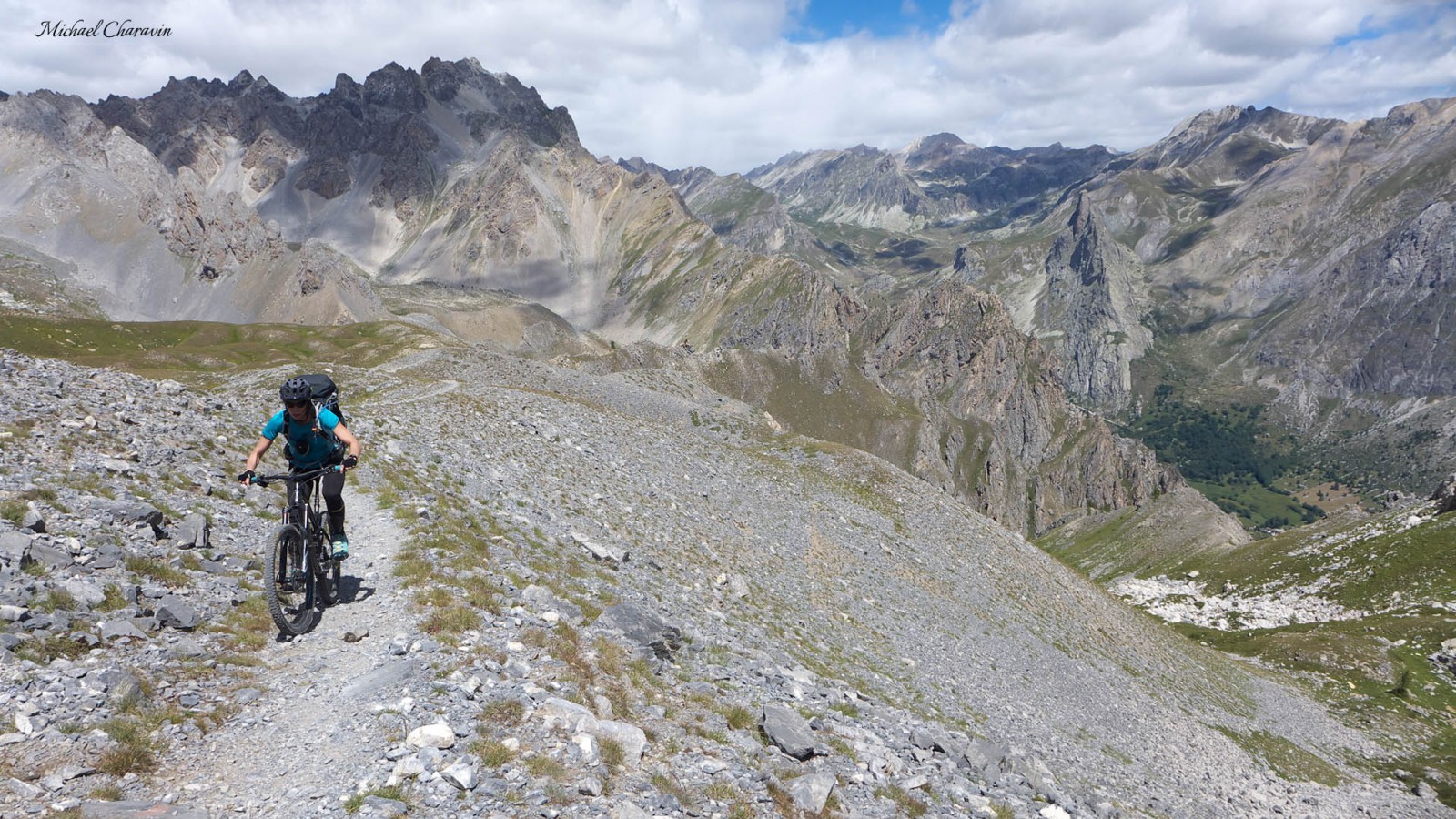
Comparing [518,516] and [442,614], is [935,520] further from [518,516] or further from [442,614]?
[442,614]

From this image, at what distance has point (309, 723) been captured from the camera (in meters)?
10.8

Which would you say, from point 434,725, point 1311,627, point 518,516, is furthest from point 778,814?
point 1311,627

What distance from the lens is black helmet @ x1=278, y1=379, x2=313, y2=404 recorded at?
42.9 ft

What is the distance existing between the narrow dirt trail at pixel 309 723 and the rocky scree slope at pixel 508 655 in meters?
0.06

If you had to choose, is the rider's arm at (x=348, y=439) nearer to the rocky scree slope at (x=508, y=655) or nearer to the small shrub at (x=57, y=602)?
the rocky scree slope at (x=508, y=655)

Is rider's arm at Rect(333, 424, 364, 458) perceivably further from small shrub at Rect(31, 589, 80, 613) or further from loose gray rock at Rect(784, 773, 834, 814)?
loose gray rock at Rect(784, 773, 834, 814)

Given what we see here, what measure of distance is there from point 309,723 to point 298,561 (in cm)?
393

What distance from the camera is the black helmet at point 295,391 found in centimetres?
1308

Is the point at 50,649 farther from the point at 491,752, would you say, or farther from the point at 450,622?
the point at 491,752

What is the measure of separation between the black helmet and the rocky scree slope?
13.6 feet

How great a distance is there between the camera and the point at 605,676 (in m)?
13.6

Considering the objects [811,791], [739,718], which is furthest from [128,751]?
[811,791]

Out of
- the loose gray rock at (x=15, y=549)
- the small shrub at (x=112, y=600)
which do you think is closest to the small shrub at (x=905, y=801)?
the small shrub at (x=112, y=600)

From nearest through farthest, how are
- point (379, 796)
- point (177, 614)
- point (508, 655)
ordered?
point (379, 796) → point (177, 614) → point (508, 655)
